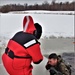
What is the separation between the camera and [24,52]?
4.32 feet

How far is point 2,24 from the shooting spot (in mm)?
2705

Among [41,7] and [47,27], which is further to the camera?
[47,27]

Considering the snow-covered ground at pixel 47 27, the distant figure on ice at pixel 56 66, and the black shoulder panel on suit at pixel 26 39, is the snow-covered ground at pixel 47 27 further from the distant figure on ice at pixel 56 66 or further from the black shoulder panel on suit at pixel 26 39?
the black shoulder panel on suit at pixel 26 39

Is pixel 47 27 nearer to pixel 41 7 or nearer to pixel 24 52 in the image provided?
pixel 41 7

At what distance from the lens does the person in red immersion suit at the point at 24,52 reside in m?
1.31

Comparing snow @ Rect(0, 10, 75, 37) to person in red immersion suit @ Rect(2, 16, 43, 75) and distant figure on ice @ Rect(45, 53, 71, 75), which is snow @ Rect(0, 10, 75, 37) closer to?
distant figure on ice @ Rect(45, 53, 71, 75)

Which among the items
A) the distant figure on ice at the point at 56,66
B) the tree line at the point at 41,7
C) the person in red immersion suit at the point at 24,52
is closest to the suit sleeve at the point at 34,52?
the person in red immersion suit at the point at 24,52

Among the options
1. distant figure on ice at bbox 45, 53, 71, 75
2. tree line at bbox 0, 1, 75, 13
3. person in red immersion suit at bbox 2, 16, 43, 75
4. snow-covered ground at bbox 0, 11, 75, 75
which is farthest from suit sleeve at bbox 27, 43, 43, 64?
tree line at bbox 0, 1, 75, 13

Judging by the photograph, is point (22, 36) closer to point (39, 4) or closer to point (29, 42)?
point (29, 42)

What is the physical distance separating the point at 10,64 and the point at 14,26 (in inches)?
53.0

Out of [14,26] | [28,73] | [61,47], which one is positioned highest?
[14,26]

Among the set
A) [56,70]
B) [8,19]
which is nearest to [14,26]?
[8,19]

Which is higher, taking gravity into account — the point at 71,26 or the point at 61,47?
the point at 71,26

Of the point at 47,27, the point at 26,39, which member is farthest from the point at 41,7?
the point at 26,39
